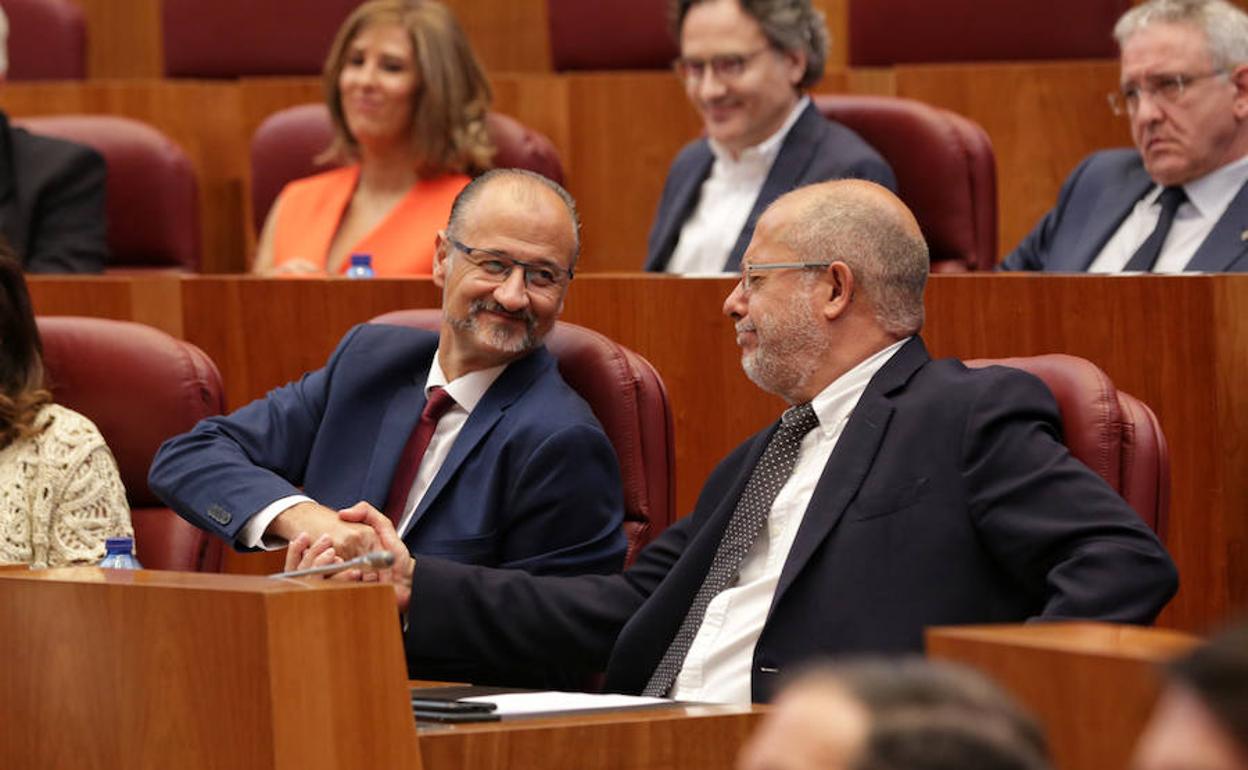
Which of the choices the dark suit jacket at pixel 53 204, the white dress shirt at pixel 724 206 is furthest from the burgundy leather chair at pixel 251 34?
the white dress shirt at pixel 724 206

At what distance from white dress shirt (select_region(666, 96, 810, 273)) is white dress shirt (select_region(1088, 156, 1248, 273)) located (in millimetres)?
429

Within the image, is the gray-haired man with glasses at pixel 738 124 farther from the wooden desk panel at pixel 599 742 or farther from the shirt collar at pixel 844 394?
the wooden desk panel at pixel 599 742

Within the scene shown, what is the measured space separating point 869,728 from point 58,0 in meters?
2.99

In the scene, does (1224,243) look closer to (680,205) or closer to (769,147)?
(769,147)

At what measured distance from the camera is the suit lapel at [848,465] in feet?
4.95

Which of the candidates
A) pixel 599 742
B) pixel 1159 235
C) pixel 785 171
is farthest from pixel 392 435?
pixel 1159 235

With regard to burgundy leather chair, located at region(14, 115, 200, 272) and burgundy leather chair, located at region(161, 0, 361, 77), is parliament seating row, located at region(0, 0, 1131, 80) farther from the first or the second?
burgundy leather chair, located at region(14, 115, 200, 272)

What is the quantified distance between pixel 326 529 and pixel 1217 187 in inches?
43.9

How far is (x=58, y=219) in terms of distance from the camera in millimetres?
2646

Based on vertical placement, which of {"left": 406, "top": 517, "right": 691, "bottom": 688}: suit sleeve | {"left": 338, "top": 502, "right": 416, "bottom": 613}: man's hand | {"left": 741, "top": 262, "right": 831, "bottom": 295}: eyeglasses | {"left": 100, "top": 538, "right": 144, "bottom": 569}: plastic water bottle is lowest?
{"left": 406, "top": 517, "right": 691, "bottom": 688}: suit sleeve

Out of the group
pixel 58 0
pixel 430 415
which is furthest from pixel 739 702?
pixel 58 0

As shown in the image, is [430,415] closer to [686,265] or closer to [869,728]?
[686,265]

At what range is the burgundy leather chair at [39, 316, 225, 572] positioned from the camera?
1954mm

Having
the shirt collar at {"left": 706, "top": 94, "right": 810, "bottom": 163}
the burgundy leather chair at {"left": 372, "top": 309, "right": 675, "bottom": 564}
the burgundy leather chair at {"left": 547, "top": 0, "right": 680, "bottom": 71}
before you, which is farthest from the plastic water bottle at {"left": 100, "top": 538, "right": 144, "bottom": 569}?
the burgundy leather chair at {"left": 547, "top": 0, "right": 680, "bottom": 71}
